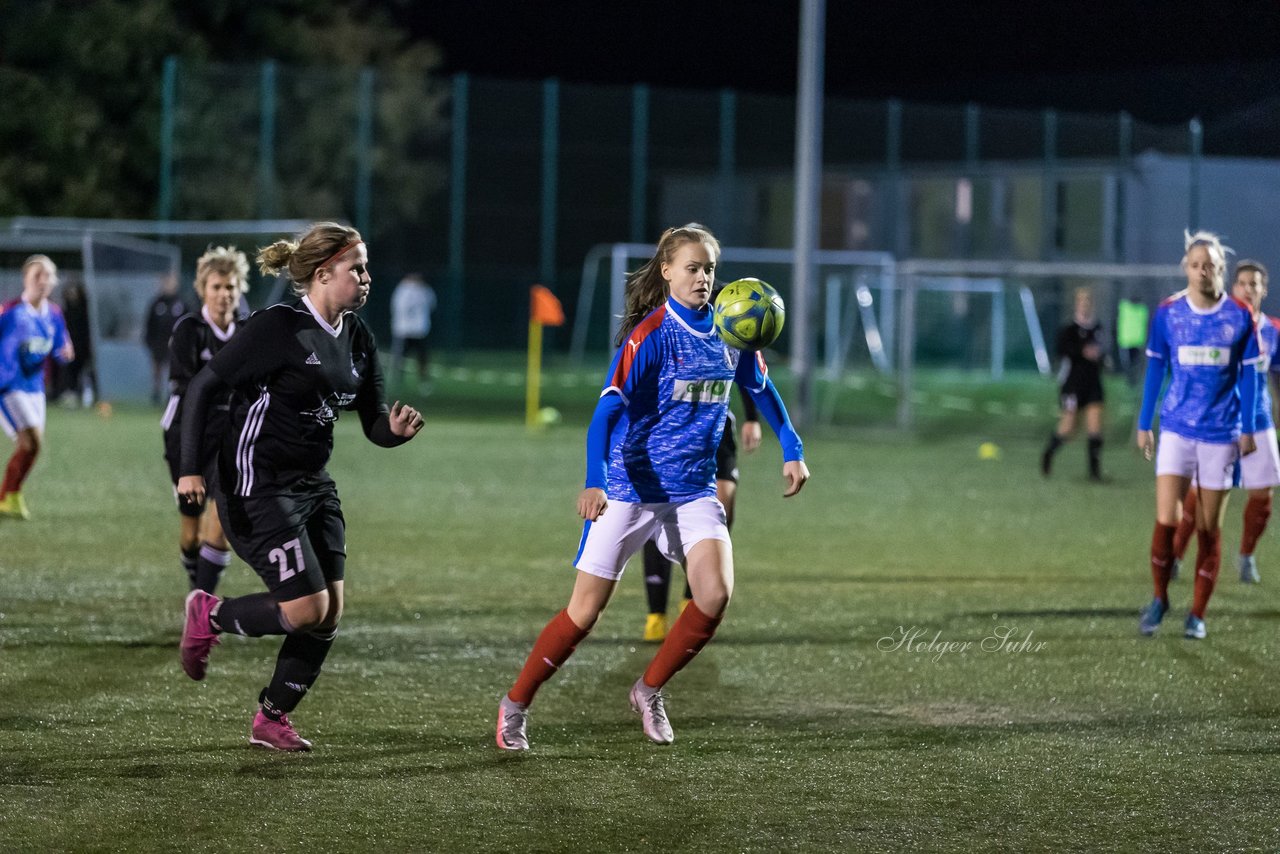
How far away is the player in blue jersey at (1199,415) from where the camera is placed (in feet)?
28.6

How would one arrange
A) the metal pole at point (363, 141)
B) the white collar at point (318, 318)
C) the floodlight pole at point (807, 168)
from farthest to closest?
the metal pole at point (363, 141), the floodlight pole at point (807, 168), the white collar at point (318, 318)

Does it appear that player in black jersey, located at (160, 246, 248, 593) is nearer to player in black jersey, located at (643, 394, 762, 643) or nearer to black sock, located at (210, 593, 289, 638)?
black sock, located at (210, 593, 289, 638)

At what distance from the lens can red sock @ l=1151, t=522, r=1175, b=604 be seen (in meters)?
8.76

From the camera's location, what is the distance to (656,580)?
8.52 meters

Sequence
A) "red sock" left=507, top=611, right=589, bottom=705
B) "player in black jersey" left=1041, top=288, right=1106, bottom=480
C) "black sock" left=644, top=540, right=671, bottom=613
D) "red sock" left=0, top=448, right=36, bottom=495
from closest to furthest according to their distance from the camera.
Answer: "red sock" left=507, top=611, right=589, bottom=705 < "black sock" left=644, top=540, right=671, bottom=613 < "red sock" left=0, top=448, right=36, bottom=495 < "player in black jersey" left=1041, top=288, right=1106, bottom=480

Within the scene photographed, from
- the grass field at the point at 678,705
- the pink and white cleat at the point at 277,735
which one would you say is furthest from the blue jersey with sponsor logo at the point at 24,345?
the pink and white cleat at the point at 277,735

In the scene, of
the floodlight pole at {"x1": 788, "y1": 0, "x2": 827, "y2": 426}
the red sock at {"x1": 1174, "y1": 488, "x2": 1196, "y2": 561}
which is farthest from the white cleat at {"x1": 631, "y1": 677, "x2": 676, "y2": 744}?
the floodlight pole at {"x1": 788, "y1": 0, "x2": 827, "y2": 426}

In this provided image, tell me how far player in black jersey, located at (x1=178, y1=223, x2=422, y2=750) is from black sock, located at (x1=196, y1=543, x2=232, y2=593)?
201 cm

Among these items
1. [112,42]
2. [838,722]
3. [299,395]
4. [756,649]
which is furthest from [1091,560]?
[112,42]

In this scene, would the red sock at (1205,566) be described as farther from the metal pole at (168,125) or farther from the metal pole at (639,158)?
the metal pole at (639,158)

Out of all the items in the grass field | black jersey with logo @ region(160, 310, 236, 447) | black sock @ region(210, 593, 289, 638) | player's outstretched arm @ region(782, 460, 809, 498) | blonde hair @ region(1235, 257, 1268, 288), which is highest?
blonde hair @ region(1235, 257, 1268, 288)

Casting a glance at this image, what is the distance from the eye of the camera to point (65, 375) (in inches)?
1038

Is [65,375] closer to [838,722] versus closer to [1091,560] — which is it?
[1091,560]

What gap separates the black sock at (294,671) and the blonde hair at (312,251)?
1202 millimetres
